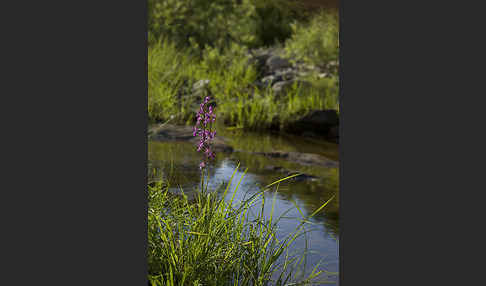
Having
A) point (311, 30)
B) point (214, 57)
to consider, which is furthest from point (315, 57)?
point (214, 57)

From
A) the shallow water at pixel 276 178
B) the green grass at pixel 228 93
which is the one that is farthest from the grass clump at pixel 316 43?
the shallow water at pixel 276 178

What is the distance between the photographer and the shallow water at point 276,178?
10.4 feet

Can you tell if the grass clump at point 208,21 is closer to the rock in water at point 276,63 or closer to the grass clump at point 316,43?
the rock in water at point 276,63

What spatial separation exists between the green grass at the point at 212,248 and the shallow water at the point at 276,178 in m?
0.20

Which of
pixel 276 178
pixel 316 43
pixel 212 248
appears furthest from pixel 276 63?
pixel 212 248

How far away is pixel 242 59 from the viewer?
873cm

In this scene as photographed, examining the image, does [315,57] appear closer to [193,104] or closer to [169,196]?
[193,104]

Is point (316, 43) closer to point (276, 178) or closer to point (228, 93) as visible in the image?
point (228, 93)

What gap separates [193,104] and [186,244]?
4181mm

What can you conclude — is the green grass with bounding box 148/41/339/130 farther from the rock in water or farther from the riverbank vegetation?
the rock in water

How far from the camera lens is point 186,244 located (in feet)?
8.39

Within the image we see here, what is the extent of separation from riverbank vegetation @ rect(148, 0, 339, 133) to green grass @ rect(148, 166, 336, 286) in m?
3.31

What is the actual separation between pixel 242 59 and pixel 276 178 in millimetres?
4721

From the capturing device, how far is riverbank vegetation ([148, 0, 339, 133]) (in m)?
6.74
